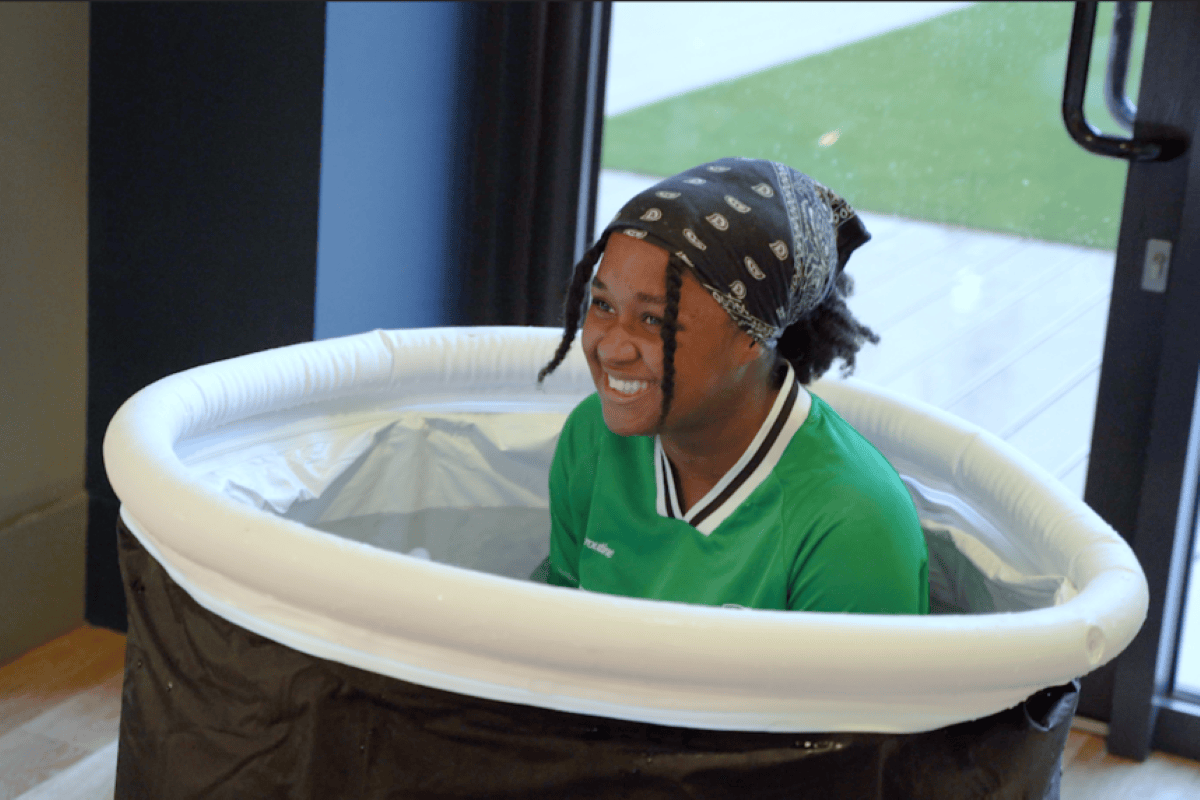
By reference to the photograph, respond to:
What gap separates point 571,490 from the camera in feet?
4.54

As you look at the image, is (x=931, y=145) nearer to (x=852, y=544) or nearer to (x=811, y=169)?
(x=811, y=169)

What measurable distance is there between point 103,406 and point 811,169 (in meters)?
1.23

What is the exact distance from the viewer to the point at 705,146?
212 centimetres

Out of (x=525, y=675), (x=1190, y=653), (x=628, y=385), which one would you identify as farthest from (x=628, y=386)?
(x=1190, y=653)

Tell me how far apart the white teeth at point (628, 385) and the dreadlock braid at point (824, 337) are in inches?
8.9

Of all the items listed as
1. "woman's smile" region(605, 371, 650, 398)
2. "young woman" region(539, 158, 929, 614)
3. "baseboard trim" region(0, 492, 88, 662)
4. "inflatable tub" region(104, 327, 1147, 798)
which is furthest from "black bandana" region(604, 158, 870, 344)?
"baseboard trim" region(0, 492, 88, 662)

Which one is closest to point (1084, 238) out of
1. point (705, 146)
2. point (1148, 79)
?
point (1148, 79)

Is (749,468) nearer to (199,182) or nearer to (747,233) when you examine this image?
(747,233)

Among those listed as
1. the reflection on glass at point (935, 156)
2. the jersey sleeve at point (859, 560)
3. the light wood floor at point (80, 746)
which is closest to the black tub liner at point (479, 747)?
A: the jersey sleeve at point (859, 560)

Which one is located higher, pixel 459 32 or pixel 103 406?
pixel 459 32

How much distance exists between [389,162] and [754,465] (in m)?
0.94

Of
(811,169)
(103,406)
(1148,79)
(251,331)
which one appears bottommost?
(103,406)

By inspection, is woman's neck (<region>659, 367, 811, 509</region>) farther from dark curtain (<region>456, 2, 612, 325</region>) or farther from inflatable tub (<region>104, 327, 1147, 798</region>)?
dark curtain (<region>456, 2, 612, 325</region>)

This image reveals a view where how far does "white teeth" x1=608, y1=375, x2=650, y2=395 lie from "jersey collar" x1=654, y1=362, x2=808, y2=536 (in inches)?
5.8
